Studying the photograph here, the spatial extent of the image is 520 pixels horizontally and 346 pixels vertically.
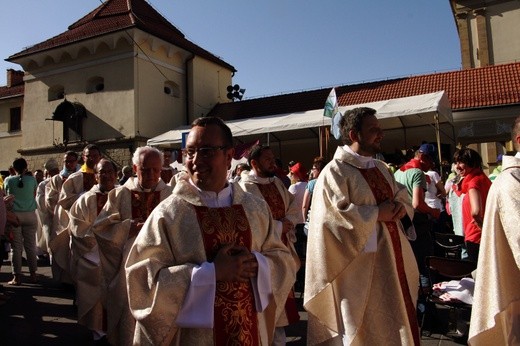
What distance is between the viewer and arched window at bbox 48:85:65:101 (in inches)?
901

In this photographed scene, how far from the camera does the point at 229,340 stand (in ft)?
7.54

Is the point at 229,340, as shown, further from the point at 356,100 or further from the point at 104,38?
the point at 104,38

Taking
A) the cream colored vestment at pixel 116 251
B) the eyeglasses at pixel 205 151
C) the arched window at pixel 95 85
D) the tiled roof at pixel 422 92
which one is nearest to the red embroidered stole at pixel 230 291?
the eyeglasses at pixel 205 151

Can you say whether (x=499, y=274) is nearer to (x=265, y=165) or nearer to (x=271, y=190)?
(x=271, y=190)

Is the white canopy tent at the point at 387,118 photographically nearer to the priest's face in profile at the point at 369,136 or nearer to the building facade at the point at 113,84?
the building facade at the point at 113,84

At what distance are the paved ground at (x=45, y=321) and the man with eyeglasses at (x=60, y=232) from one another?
33 centimetres

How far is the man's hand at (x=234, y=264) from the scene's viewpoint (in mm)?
2178

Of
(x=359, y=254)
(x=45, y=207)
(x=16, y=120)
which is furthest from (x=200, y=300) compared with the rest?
(x=16, y=120)

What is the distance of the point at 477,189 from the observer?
4.64 m

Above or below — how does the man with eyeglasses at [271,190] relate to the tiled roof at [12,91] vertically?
below

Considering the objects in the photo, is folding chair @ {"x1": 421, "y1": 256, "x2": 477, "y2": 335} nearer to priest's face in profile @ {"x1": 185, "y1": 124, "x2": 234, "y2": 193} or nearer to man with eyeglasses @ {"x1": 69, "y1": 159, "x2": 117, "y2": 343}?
priest's face in profile @ {"x1": 185, "y1": 124, "x2": 234, "y2": 193}

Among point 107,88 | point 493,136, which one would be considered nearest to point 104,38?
point 107,88

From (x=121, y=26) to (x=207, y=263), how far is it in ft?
67.3

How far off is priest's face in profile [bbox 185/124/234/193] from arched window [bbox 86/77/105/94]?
20.9m
